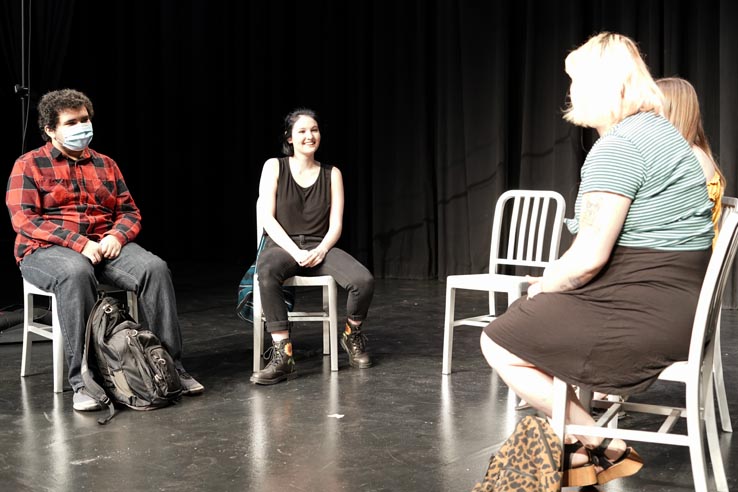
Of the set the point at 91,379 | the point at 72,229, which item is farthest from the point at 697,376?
the point at 72,229

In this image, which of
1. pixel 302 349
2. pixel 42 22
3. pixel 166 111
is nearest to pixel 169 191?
pixel 166 111

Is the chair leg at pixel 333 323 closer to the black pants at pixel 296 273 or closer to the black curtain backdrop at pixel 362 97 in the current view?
the black pants at pixel 296 273

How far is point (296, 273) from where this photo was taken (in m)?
4.02

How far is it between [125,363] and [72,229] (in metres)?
0.66

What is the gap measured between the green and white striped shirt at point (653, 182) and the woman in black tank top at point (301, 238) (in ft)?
6.23

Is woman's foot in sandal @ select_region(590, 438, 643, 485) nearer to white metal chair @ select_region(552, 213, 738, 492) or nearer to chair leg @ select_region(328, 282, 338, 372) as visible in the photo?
white metal chair @ select_region(552, 213, 738, 492)

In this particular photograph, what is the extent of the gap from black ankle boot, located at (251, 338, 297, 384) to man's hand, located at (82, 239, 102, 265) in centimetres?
77

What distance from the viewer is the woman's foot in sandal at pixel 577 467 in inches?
89.5

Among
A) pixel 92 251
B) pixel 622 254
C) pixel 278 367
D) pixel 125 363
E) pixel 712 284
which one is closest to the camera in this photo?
pixel 712 284

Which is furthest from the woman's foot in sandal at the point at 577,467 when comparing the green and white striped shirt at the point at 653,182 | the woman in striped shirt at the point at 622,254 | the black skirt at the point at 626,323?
the green and white striped shirt at the point at 653,182

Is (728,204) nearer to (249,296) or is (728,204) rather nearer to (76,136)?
(249,296)

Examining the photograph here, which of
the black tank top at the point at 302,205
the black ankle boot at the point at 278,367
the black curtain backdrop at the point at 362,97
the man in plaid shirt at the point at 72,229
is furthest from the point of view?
the black curtain backdrop at the point at 362,97

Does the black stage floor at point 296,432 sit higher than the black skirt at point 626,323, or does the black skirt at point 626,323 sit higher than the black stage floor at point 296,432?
the black skirt at point 626,323

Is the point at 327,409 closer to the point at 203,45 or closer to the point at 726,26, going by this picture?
the point at 726,26
